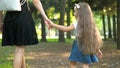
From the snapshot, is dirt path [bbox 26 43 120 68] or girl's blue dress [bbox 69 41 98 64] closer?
girl's blue dress [bbox 69 41 98 64]

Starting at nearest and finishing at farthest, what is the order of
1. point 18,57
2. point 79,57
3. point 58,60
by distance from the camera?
1. point 18,57
2. point 79,57
3. point 58,60

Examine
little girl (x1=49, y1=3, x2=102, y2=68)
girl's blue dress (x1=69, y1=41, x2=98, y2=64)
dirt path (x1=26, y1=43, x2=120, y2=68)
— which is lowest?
dirt path (x1=26, y1=43, x2=120, y2=68)

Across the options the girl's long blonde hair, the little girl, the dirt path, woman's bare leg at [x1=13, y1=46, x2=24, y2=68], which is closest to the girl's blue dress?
the little girl

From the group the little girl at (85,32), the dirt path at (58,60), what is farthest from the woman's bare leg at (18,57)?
the dirt path at (58,60)

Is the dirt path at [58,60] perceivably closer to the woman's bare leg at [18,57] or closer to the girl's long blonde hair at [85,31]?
the girl's long blonde hair at [85,31]

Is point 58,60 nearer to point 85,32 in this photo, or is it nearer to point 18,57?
point 85,32

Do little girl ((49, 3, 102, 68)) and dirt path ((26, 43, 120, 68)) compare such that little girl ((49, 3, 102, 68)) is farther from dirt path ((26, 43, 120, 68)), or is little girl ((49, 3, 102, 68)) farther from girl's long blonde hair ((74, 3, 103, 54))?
dirt path ((26, 43, 120, 68))

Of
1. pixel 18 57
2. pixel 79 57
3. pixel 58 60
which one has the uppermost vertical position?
pixel 18 57

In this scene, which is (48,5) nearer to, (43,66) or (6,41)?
(43,66)

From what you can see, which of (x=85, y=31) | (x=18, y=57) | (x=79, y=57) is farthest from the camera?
(x=79, y=57)

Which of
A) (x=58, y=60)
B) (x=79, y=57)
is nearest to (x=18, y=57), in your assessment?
(x=79, y=57)

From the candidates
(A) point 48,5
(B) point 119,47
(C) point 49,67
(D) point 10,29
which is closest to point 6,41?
(D) point 10,29

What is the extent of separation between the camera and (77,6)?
789 centimetres

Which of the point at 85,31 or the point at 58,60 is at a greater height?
the point at 85,31
